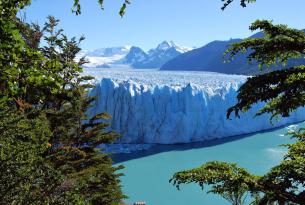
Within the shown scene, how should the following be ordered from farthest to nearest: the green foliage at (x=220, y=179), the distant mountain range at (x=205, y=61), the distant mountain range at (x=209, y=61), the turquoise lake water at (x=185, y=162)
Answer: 1. the distant mountain range at (x=209, y=61)
2. the distant mountain range at (x=205, y=61)
3. the turquoise lake water at (x=185, y=162)
4. the green foliage at (x=220, y=179)

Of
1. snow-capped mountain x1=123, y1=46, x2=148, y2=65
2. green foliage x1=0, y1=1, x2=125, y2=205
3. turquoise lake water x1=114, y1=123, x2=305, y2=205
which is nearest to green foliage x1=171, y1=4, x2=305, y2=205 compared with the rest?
green foliage x1=0, y1=1, x2=125, y2=205

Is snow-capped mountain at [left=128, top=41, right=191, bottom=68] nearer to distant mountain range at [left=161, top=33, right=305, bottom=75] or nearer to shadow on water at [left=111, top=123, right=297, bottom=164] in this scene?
distant mountain range at [left=161, top=33, right=305, bottom=75]

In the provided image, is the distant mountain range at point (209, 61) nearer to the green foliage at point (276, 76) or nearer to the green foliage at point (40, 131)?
the green foliage at point (40, 131)

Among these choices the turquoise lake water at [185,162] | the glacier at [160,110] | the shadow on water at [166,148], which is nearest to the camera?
the turquoise lake water at [185,162]

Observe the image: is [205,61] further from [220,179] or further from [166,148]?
[220,179]

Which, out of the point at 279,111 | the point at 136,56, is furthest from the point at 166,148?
the point at 136,56

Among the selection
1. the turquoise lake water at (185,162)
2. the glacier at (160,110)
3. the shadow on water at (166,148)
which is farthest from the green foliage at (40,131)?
the glacier at (160,110)

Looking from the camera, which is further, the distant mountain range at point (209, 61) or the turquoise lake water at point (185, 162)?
the distant mountain range at point (209, 61)
